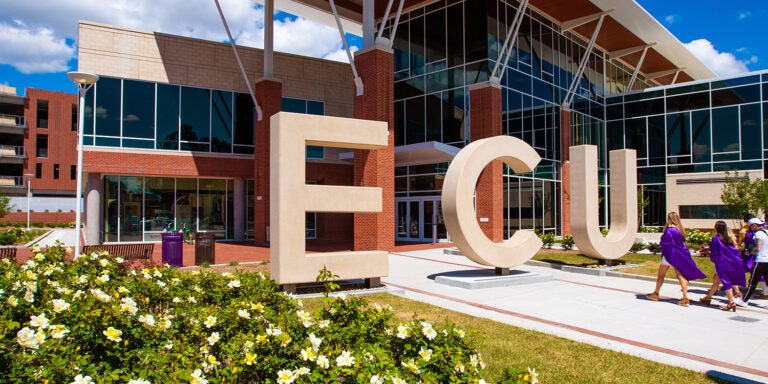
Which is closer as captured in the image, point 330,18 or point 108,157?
point 108,157

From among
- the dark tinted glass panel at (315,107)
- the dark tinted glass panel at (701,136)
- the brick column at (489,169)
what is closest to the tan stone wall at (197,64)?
the dark tinted glass panel at (315,107)

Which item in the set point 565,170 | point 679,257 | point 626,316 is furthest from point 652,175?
point 626,316

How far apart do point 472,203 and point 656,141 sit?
28.4 m

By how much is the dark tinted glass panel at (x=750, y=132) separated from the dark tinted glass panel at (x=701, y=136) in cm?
183

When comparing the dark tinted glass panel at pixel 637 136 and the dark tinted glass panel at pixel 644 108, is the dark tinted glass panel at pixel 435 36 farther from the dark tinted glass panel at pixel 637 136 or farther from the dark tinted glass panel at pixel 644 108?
the dark tinted glass panel at pixel 637 136

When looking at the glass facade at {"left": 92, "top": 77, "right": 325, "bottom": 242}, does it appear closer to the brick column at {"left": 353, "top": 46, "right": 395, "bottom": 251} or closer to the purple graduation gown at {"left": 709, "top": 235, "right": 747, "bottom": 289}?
the brick column at {"left": 353, "top": 46, "right": 395, "bottom": 251}

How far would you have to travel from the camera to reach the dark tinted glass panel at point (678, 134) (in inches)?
1333

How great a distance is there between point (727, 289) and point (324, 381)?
9793 mm

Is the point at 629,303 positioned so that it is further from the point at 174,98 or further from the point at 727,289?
the point at 174,98

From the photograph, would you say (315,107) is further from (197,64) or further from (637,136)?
(637,136)

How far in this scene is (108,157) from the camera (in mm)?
25375

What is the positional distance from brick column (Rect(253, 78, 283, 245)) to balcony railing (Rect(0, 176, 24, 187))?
44364mm

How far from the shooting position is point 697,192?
3284cm

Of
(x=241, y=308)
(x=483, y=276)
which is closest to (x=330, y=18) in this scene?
(x=483, y=276)
